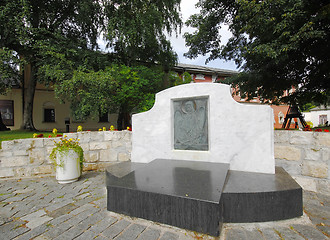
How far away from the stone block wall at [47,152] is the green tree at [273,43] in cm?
713

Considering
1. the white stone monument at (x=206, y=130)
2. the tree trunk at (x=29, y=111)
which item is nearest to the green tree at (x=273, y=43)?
the white stone monument at (x=206, y=130)

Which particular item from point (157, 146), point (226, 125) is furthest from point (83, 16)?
point (226, 125)

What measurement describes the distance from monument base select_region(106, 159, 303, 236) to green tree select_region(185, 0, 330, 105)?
22.5ft

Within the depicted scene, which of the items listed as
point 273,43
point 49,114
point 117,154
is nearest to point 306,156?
point 117,154

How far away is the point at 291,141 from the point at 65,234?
161 inches

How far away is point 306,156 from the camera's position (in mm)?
3225

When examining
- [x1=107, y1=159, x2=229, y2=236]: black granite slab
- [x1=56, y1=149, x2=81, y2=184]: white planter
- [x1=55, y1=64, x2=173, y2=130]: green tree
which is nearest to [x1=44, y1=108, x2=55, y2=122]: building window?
[x1=55, y1=64, x2=173, y2=130]: green tree

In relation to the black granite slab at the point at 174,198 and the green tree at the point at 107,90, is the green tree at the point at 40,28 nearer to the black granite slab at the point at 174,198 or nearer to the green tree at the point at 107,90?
the green tree at the point at 107,90

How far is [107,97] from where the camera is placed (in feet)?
27.4

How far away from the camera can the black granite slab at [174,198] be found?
167cm

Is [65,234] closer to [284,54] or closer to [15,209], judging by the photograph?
[15,209]

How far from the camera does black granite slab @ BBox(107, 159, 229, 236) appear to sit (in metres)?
1.67

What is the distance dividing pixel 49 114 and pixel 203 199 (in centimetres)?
1779

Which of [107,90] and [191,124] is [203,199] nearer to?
[191,124]
